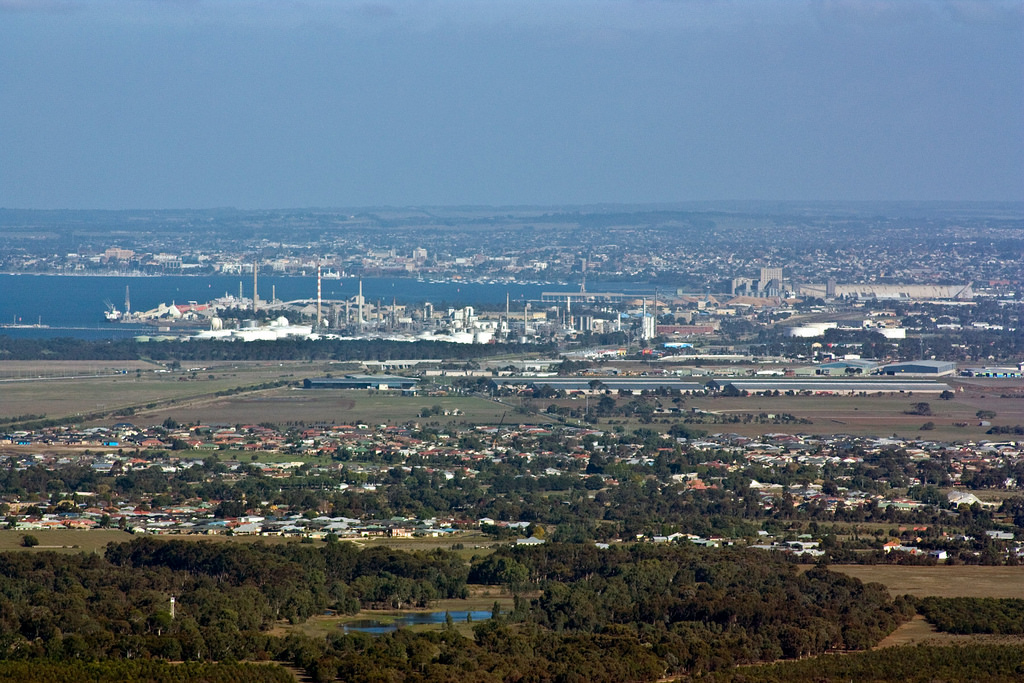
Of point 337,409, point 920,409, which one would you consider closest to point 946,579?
point 920,409

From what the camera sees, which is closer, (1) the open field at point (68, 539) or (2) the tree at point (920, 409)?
(1) the open field at point (68, 539)

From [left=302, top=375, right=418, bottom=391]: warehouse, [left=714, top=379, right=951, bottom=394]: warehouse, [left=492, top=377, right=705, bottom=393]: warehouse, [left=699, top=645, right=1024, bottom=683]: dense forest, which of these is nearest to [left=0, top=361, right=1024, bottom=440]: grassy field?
[left=714, top=379, right=951, bottom=394]: warehouse

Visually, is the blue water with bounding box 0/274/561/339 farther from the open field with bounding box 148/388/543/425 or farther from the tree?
the tree

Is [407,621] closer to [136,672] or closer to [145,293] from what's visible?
[136,672]

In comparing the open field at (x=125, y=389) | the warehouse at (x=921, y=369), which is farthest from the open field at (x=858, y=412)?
the open field at (x=125, y=389)

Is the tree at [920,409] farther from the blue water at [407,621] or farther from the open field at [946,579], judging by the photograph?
the blue water at [407,621]

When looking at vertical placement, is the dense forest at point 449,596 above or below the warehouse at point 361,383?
above

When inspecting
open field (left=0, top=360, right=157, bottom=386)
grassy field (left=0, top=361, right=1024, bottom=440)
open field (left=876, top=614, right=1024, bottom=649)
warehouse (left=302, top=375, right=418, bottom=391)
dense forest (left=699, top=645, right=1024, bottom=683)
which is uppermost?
dense forest (left=699, top=645, right=1024, bottom=683)
